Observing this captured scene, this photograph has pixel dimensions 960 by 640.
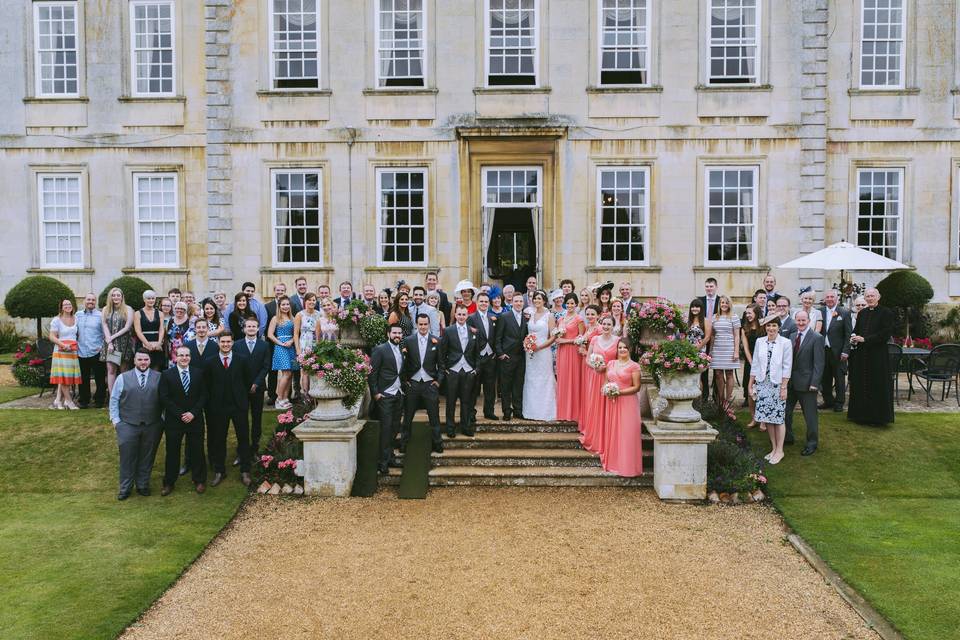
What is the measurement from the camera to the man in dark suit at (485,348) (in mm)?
10922

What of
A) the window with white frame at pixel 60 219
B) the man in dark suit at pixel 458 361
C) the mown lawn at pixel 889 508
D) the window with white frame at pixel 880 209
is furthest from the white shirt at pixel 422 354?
the window with white frame at pixel 880 209

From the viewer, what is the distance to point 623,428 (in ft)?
32.1

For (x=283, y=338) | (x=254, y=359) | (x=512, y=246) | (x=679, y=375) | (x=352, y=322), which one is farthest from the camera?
(x=512, y=246)

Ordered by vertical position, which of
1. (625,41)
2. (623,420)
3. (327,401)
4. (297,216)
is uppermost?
(625,41)

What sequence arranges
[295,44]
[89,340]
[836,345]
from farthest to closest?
[295,44]
[89,340]
[836,345]

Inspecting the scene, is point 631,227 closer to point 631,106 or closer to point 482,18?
point 631,106

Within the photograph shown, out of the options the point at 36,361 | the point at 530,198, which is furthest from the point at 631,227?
the point at 36,361

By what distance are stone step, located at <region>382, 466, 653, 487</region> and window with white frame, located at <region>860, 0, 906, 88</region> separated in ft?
45.0

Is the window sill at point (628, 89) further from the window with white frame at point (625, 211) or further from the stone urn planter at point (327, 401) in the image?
the stone urn planter at point (327, 401)

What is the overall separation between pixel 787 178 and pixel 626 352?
10156 millimetres

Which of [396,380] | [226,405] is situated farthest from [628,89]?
[226,405]

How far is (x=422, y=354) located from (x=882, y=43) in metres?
15.2

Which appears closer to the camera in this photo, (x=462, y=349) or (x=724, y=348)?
(x=462, y=349)

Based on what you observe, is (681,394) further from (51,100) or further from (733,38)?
(51,100)
